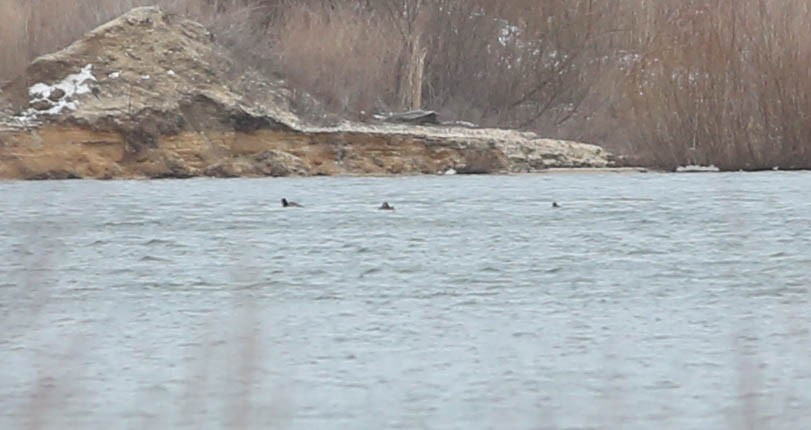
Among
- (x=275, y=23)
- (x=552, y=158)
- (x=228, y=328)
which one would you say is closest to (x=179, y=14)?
(x=275, y=23)

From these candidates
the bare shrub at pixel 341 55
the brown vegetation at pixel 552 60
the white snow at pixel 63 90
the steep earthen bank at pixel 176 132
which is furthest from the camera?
the bare shrub at pixel 341 55

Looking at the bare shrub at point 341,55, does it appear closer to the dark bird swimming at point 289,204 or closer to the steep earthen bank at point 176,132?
the steep earthen bank at point 176,132

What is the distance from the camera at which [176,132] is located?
13.3 meters

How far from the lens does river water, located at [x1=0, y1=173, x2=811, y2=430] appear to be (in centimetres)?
331

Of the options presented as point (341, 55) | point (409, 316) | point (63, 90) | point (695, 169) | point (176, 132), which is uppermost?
point (341, 55)

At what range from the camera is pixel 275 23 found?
1727 centimetres

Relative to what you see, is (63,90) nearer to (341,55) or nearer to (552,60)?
(341,55)

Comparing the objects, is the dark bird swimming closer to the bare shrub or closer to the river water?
the river water

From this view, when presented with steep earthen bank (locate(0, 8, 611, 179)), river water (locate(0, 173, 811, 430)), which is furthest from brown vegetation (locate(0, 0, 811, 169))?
river water (locate(0, 173, 811, 430))

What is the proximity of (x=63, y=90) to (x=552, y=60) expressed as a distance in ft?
23.4

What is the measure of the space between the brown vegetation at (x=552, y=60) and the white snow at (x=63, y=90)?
101 centimetres

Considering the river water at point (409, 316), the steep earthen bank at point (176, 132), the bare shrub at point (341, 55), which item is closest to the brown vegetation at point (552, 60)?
the bare shrub at point (341, 55)

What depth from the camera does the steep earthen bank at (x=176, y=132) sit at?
1283cm

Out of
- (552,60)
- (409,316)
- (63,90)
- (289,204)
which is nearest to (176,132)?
(63,90)
